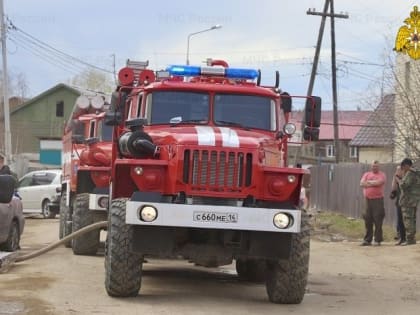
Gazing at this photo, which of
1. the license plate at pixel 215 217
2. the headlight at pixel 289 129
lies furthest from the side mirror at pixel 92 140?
the license plate at pixel 215 217

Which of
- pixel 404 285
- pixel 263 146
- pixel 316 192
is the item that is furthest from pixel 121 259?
pixel 316 192

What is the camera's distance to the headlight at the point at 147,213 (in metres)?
8.58

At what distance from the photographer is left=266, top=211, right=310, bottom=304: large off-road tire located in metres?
9.07

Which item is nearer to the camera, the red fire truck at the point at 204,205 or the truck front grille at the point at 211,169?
the red fire truck at the point at 204,205

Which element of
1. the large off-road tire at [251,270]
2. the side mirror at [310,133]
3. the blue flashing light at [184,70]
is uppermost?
the blue flashing light at [184,70]

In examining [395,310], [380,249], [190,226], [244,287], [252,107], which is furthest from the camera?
[380,249]

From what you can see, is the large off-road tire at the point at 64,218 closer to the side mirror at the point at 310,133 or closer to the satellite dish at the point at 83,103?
the satellite dish at the point at 83,103

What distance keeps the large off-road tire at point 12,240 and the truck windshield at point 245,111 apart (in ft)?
16.7

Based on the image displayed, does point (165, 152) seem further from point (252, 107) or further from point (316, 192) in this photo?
point (316, 192)

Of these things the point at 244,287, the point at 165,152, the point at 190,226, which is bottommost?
the point at 244,287

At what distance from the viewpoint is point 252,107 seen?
33.8ft

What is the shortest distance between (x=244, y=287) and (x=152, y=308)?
102 inches

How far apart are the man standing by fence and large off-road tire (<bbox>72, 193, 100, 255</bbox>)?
6273 mm

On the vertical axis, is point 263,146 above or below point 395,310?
above
